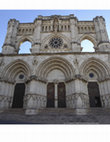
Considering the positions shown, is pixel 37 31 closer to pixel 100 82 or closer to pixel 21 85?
pixel 21 85

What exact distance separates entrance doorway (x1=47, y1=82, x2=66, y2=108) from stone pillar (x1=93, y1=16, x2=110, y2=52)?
949 centimetres

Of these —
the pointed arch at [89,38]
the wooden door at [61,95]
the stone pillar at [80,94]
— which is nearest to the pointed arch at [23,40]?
the pointed arch at [89,38]

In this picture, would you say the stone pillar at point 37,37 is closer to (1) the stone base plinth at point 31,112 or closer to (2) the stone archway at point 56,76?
(2) the stone archway at point 56,76

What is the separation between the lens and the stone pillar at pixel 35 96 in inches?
398

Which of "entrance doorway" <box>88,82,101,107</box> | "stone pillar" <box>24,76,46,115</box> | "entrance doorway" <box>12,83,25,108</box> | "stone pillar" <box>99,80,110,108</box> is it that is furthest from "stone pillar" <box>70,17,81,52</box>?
"entrance doorway" <box>12,83,25,108</box>

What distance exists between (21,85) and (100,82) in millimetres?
9507

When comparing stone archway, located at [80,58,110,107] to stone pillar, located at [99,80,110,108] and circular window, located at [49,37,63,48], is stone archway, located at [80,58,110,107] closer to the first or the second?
stone pillar, located at [99,80,110,108]

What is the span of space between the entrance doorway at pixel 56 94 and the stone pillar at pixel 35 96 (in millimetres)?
641

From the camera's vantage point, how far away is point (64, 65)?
41.6ft

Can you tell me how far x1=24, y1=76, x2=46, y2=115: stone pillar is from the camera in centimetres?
1010

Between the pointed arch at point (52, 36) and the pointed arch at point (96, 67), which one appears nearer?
the pointed arch at point (96, 67)

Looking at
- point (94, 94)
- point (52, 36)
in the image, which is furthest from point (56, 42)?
point (94, 94)

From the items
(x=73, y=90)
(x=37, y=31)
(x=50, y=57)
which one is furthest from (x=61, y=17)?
(x=73, y=90)

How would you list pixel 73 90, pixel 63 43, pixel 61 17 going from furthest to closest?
pixel 61 17 → pixel 63 43 → pixel 73 90
